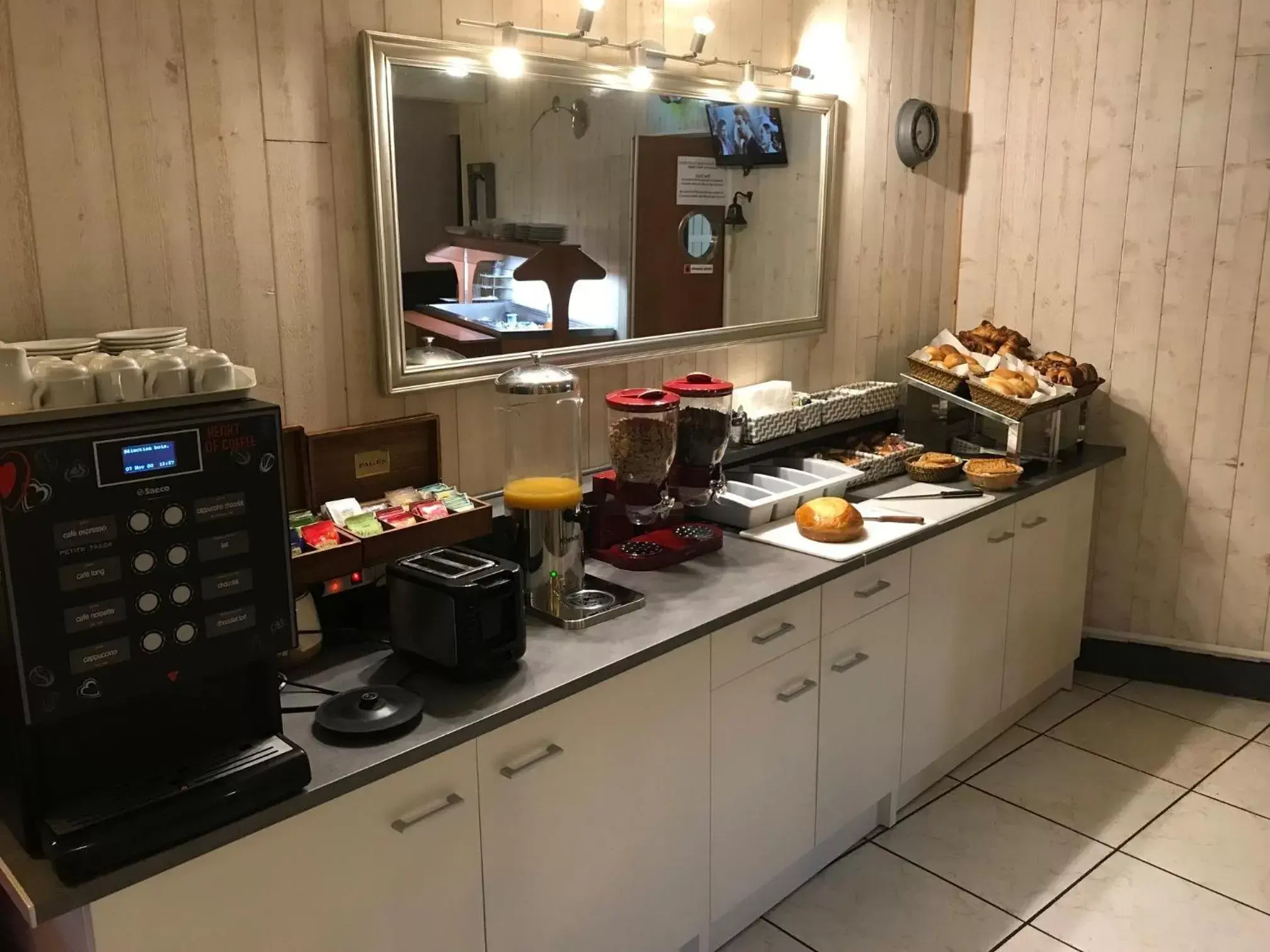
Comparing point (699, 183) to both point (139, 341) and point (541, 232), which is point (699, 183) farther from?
point (139, 341)

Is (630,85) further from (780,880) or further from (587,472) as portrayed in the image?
(780,880)

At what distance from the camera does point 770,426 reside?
2783 mm

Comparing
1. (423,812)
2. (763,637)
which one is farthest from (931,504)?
(423,812)

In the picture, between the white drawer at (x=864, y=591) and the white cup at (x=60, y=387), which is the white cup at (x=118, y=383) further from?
the white drawer at (x=864, y=591)

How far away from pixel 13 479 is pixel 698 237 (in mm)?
1930

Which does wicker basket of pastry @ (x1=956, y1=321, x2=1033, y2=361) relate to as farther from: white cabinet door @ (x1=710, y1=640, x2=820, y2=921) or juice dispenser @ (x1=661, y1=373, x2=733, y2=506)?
white cabinet door @ (x1=710, y1=640, x2=820, y2=921)

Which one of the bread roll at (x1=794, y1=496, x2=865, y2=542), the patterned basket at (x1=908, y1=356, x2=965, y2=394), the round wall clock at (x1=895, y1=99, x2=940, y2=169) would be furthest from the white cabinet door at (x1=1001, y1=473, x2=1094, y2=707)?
the round wall clock at (x1=895, y1=99, x2=940, y2=169)

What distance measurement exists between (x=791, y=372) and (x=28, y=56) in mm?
2095

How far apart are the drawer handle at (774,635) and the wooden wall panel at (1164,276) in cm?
183

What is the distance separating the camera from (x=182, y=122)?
1757 millimetres

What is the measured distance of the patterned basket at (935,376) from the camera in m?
3.11

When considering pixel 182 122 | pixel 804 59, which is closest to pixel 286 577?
pixel 182 122

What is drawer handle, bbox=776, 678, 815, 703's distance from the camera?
2207mm

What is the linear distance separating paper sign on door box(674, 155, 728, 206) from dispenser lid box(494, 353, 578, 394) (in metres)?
0.77
